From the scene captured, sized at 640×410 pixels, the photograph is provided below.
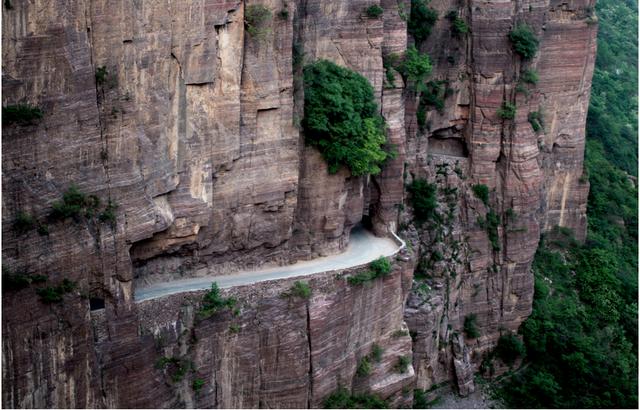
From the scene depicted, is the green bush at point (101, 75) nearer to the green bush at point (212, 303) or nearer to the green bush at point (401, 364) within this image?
the green bush at point (212, 303)

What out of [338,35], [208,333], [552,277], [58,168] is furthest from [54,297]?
[552,277]

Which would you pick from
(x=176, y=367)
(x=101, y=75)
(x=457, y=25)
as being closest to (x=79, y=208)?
(x=101, y=75)

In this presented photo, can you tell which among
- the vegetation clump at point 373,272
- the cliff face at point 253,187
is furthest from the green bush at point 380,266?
the cliff face at point 253,187

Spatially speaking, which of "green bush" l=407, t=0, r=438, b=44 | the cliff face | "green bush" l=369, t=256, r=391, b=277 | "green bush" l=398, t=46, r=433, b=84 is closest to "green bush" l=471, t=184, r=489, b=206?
the cliff face

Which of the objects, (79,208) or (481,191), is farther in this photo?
(481,191)

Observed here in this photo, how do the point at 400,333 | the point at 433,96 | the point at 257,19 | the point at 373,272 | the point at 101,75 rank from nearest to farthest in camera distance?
1. the point at 101,75
2. the point at 257,19
3. the point at 373,272
4. the point at 400,333
5. the point at 433,96

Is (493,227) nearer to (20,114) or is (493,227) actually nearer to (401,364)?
(401,364)
